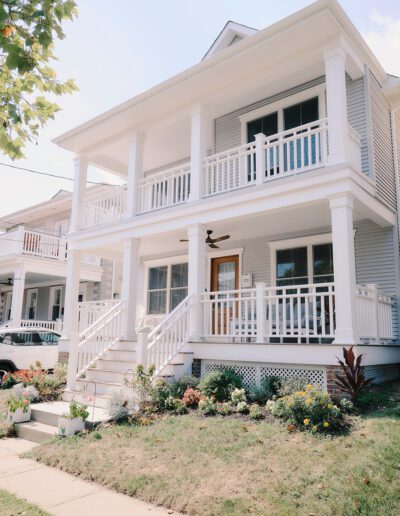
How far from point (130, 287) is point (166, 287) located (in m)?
3.45

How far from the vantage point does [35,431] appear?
25.3 ft

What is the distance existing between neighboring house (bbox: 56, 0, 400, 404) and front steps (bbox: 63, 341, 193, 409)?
0.05 m

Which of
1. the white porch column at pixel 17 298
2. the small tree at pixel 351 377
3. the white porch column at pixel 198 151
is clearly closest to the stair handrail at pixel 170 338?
the white porch column at pixel 198 151

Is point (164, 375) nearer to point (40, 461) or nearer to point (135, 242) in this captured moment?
A: point (40, 461)

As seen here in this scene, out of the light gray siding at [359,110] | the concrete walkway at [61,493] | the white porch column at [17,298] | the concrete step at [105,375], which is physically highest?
the light gray siding at [359,110]

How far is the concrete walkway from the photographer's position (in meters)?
4.65

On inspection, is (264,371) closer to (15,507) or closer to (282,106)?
(15,507)

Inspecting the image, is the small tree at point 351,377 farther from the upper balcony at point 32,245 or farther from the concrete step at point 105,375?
the upper balcony at point 32,245

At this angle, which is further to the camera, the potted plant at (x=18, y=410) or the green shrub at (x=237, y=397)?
the potted plant at (x=18, y=410)

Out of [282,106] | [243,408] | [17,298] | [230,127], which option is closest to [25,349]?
[17,298]

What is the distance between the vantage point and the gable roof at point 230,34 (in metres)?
12.4

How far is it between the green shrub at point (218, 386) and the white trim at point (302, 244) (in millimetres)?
3829

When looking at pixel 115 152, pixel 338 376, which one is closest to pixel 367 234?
pixel 338 376

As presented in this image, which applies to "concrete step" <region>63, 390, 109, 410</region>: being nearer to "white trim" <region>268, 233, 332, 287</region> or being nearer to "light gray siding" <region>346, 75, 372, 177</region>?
"white trim" <region>268, 233, 332, 287</region>
